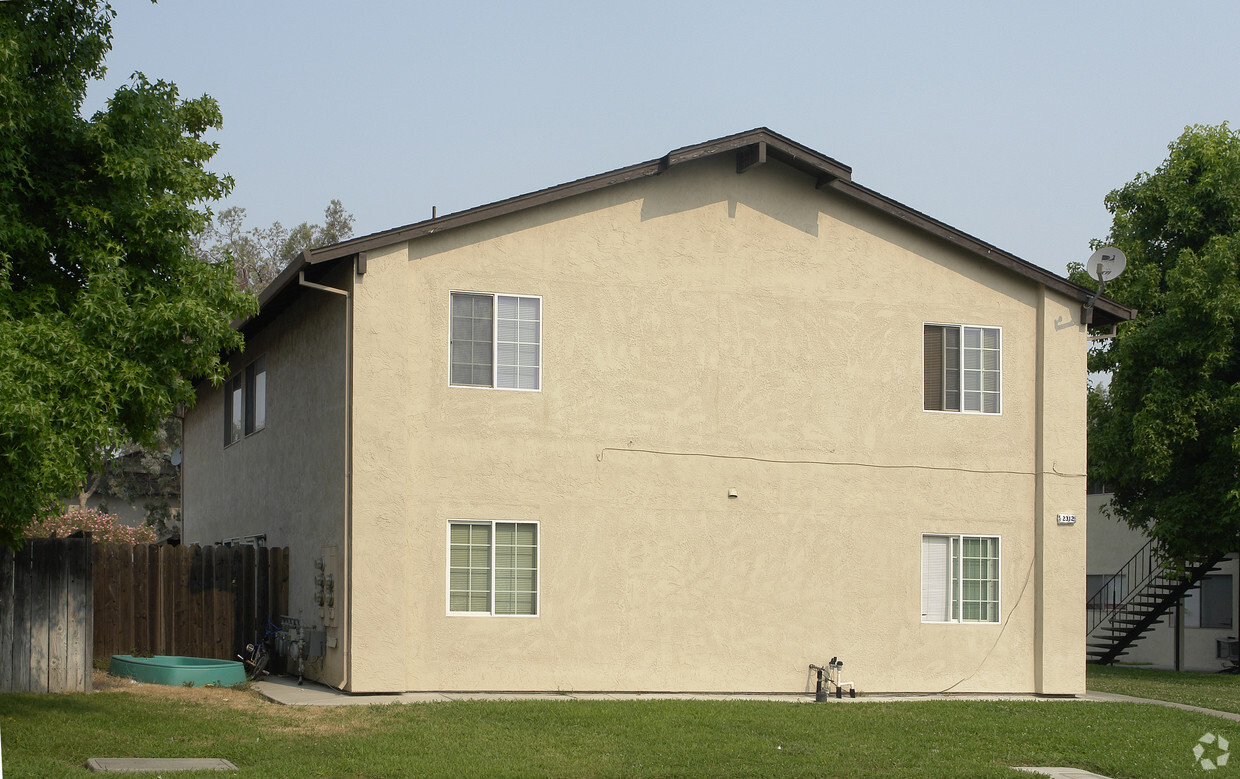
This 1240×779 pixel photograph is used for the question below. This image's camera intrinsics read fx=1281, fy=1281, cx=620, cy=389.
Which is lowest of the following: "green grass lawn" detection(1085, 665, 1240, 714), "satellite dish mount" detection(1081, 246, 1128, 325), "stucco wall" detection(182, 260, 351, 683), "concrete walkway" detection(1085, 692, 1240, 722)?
"green grass lawn" detection(1085, 665, 1240, 714)

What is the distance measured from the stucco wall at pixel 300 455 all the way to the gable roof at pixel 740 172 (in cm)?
68

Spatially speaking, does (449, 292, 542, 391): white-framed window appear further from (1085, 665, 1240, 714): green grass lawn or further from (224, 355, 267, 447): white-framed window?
(1085, 665, 1240, 714): green grass lawn

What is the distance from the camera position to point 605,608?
16672 millimetres

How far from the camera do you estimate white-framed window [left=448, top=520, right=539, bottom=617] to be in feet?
52.9

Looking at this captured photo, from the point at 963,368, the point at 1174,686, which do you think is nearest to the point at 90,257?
the point at 963,368

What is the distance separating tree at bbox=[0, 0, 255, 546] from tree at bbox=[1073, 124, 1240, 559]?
18517mm

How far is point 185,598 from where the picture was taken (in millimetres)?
18016

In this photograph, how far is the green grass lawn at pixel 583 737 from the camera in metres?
11.3

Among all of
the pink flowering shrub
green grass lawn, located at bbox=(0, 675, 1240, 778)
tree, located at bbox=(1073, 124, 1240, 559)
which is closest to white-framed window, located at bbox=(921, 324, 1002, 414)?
green grass lawn, located at bbox=(0, 675, 1240, 778)

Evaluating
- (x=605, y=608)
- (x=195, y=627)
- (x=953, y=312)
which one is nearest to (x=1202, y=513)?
(x=953, y=312)

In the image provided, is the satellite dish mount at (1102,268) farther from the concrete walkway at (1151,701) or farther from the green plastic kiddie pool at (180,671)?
the green plastic kiddie pool at (180,671)

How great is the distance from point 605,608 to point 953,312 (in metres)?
6.69

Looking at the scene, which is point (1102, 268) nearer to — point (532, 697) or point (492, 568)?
point (492, 568)

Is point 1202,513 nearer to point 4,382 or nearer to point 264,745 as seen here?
point 264,745
